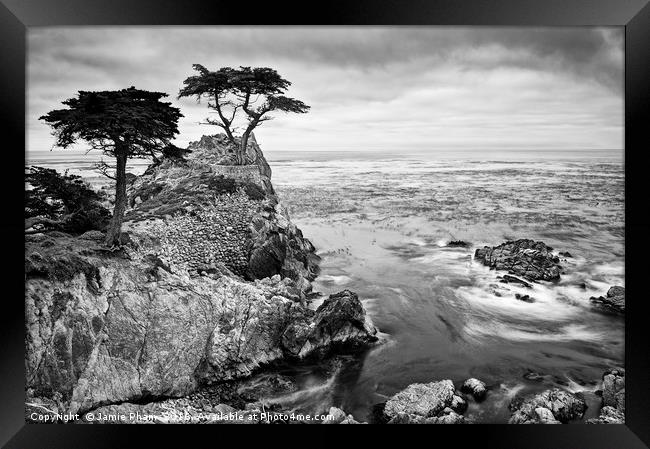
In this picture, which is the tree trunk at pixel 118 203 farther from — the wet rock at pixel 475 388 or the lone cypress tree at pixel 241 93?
the wet rock at pixel 475 388

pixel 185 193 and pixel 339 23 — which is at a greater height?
pixel 339 23

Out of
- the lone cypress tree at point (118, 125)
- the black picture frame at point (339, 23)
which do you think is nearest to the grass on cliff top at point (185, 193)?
the lone cypress tree at point (118, 125)

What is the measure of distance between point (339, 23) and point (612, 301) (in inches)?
210

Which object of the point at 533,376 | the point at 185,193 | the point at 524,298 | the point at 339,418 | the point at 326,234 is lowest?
the point at 339,418

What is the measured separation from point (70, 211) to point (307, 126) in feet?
12.0

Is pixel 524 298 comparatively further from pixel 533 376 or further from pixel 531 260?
pixel 533 376

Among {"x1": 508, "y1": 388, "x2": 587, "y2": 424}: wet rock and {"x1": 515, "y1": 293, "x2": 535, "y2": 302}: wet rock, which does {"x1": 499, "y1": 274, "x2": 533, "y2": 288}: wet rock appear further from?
{"x1": 508, "y1": 388, "x2": 587, "y2": 424}: wet rock

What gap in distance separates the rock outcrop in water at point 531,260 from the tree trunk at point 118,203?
5606 millimetres

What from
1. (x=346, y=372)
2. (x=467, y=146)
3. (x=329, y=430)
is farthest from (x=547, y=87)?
(x=329, y=430)

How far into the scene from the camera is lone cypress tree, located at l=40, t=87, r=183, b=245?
16.2 ft

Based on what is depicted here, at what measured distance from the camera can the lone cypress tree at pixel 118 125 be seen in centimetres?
493

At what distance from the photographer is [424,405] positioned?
490 centimetres

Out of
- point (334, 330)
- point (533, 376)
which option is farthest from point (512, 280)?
point (334, 330)

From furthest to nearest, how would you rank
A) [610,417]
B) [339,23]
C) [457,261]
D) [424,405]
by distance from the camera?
[457,261]
[424,405]
[610,417]
[339,23]
